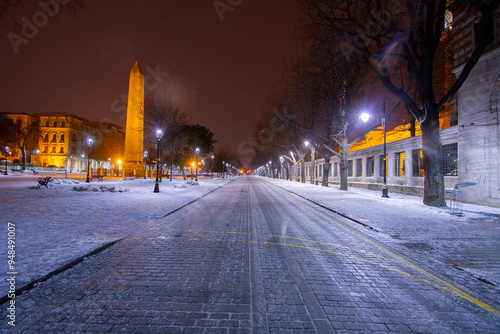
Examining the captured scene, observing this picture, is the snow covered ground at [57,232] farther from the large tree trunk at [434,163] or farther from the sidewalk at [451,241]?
the large tree trunk at [434,163]

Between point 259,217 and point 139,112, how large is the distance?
29712mm

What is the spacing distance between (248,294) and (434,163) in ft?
43.2

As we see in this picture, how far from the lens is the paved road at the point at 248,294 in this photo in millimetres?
2979

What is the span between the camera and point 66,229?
7.23 m

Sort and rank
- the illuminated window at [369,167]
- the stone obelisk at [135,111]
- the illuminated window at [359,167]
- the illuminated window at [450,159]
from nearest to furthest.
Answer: the illuminated window at [450,159], the illuminated window at [369,167], the illuminated window at [359,167], the stone obelisk at [135,111]

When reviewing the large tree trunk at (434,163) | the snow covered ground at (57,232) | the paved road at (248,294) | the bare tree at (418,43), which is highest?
the bare tree at (418,43)

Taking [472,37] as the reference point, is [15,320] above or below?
below

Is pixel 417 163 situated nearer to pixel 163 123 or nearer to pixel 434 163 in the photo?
pixel 434 163

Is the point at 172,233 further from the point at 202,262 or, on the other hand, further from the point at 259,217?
the point at 259,217

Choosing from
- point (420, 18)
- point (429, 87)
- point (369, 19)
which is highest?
point (369, 19)

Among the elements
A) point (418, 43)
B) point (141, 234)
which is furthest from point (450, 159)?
point (141, 234)

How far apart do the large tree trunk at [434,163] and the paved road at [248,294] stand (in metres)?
8.99

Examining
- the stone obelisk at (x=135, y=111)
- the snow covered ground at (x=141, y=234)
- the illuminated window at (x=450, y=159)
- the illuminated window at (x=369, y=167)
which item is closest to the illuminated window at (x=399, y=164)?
the illuminated window at (x=369, y=167)

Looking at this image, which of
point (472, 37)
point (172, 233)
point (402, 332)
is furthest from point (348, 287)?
point (472, 37)
